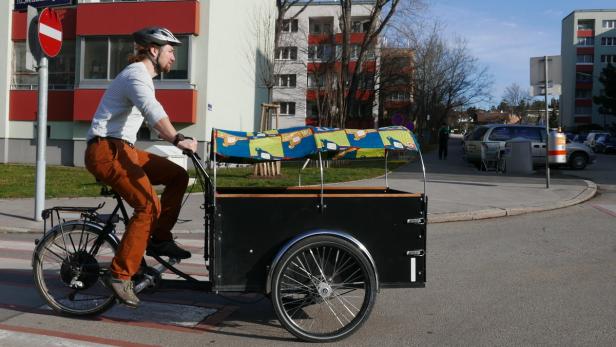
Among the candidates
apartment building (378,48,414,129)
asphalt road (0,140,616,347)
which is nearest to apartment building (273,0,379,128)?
apartment building (378,48,414,129)

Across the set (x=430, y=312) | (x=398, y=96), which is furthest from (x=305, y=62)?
(x=430, y=312)

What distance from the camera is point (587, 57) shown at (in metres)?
93.7

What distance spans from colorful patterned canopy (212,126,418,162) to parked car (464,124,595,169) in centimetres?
1671

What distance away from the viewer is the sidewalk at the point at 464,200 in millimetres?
9820

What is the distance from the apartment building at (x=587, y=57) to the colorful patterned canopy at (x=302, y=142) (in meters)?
97.6

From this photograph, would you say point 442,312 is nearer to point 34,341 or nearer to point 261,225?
point 261,225

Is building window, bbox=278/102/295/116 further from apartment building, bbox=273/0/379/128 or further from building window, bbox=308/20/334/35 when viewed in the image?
building window, bbox=308/20/334/35

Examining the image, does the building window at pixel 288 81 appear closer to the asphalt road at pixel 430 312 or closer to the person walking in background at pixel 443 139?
the person walking in background at pixel 443 139

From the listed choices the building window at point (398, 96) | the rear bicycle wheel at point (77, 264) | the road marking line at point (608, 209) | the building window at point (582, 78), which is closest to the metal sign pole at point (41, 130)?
the rear bicycle wheel at point (77, 264)

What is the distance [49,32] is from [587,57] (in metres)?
99.4

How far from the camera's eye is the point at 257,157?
4.25m

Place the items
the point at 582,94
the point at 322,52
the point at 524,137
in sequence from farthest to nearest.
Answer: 1. the point at 582,94
2. the point at 322,52
3. the point at 524,137

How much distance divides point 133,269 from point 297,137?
1519 millimetres

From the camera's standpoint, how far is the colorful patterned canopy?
13.9 feet
